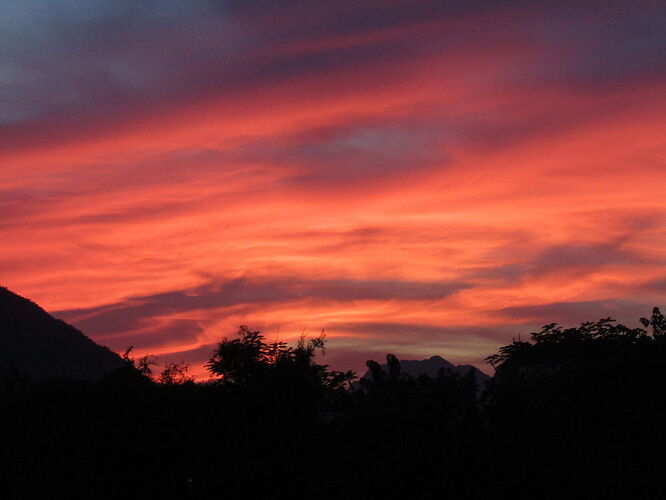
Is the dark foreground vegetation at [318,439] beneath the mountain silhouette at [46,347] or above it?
beneath

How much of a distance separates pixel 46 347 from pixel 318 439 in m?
→ 160

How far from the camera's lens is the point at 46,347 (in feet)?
607

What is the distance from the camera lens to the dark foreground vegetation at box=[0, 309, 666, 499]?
105 ft

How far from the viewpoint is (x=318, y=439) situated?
35531 mm

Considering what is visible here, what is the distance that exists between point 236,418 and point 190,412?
6.00ft

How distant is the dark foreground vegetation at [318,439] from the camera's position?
32125mm

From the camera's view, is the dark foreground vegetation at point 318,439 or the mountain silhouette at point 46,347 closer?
the dark foreground vegetation at point 318,439

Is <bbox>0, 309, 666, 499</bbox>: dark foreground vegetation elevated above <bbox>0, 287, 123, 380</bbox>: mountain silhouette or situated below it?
below

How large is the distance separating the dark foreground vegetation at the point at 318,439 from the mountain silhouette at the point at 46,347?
455 feet

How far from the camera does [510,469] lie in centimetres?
3266

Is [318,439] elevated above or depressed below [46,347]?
below

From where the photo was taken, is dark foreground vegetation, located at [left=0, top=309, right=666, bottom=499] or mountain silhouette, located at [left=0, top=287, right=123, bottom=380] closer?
dark foreground vegetation, located at [left=0, top=309, right=666, bottom=499]

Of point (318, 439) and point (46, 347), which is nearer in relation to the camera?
point (318, 439)

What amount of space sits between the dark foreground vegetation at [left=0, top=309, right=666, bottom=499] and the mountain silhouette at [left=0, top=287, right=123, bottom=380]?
138762 millimetres
